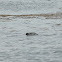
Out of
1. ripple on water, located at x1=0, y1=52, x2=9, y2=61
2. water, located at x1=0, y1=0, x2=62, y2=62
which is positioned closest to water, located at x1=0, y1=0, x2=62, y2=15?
water, located at x1=0, y1=0, x2=62, y2=62

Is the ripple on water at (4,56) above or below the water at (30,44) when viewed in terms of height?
above

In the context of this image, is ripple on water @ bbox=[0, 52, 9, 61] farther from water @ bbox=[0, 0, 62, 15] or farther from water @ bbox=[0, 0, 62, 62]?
water @ bbox=[0, 0, 62, 15]

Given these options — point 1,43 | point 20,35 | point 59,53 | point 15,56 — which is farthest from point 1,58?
point 20,35

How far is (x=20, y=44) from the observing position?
24.7m

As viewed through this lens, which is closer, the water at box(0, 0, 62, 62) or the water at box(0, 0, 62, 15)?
the water at box(0, 0, 62, 62)

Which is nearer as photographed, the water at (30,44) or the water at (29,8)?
the water at (30,44)

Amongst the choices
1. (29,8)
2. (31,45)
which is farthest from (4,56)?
(29,8)

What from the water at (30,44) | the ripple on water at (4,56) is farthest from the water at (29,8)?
the ripple on water at (4,56)

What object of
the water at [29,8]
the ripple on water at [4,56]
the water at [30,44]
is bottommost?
the water at [29,8]

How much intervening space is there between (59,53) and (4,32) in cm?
1126

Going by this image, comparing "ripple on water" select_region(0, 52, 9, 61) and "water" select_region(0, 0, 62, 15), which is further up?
"ripple on water" select_region(0, 52, 9, 61)

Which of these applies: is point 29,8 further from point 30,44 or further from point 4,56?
point 4,56

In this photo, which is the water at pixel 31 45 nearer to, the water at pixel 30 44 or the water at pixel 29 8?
the water at pixel 30 44

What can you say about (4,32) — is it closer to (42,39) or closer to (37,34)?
(37,34)
